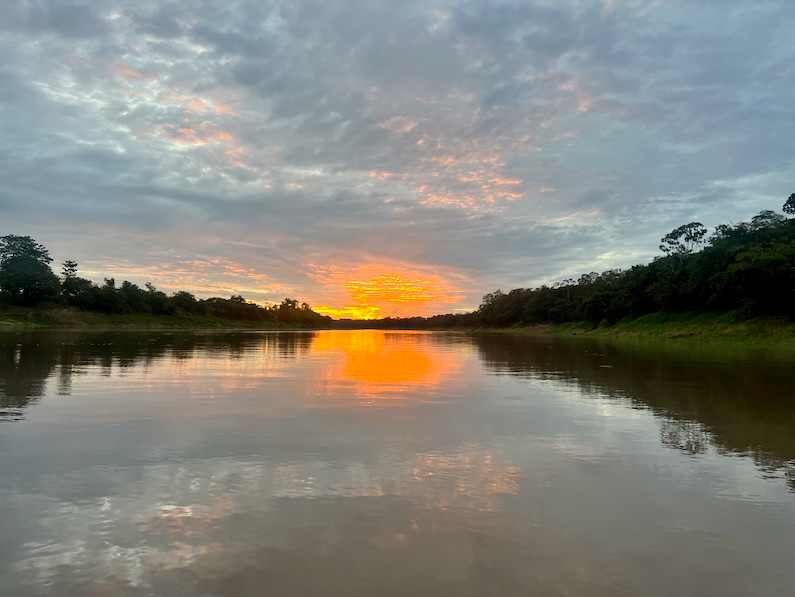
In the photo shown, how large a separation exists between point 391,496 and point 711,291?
7648 centimetres

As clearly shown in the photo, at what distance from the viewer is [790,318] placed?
2153 inches

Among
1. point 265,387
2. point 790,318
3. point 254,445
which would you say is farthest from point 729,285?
point 254,445

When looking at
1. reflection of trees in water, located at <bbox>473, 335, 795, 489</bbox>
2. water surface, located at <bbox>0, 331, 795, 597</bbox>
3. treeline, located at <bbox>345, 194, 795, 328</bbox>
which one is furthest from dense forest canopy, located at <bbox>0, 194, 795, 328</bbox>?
water surface, located at <bbox>0, 331, 795, 597</bbox>

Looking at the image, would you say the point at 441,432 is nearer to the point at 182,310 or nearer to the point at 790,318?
the point at 790,318

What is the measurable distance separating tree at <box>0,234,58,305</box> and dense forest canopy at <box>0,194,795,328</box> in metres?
0.17

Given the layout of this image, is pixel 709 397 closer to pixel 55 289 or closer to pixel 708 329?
pixel 708 329

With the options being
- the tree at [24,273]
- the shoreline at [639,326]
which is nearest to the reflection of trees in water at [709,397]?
the shoreline at [639,326]

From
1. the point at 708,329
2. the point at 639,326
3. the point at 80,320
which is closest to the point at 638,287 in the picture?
the point at 639,326

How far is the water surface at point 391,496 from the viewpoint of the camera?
17.5ft

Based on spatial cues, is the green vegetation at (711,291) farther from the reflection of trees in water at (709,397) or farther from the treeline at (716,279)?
the reflection of trees in water at (709,397)

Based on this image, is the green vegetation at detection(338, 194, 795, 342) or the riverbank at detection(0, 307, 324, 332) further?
the riverbank at detection(0, 307, 324, 332)

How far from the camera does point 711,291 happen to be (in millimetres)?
72625

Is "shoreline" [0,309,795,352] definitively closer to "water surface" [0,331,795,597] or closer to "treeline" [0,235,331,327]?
"treeline" [0,235,331,327]

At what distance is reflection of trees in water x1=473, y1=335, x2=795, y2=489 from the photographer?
1092 centimetres
